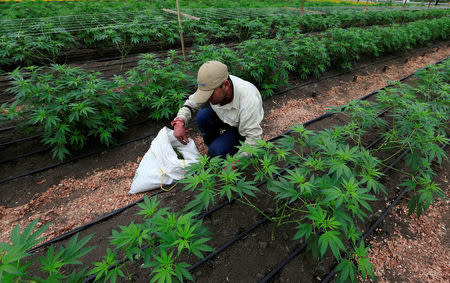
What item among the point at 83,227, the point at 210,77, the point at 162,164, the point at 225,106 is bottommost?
the point at 83,227

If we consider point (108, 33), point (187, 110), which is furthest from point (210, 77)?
point (108, 33)

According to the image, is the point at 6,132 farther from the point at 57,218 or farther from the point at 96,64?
the point at 96,64

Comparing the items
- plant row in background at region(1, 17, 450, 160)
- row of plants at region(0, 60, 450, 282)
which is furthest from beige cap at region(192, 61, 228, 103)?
plant row in background at region(1, 17, 450, 160)

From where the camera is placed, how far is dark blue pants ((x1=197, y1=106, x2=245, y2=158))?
2.49 metres

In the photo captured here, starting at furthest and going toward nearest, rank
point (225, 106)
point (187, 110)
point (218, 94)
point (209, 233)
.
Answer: point (187, 110) < point (225, 106) < point (218, 94) < point (209, 233)

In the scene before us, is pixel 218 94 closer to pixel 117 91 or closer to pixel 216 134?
pixel 216 134

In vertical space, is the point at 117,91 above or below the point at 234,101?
below

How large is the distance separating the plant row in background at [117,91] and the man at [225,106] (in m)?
0.90

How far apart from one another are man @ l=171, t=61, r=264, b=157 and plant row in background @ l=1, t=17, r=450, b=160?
0.90m

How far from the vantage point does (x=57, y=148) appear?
8.96 feet

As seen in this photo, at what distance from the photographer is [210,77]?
188cm

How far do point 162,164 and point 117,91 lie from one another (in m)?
1.76

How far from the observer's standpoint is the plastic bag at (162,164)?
2.31 meters

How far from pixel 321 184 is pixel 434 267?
4.89ft
